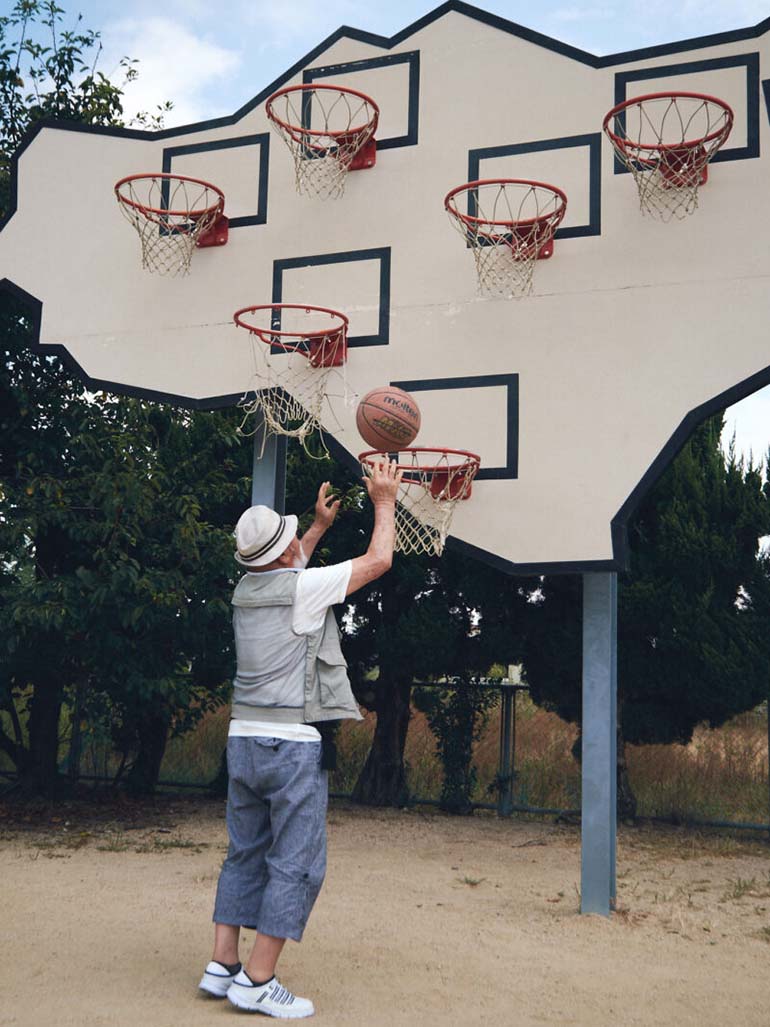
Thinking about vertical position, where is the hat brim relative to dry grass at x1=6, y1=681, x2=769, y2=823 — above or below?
above

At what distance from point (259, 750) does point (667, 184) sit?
14.8ft

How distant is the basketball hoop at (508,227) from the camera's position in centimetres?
710

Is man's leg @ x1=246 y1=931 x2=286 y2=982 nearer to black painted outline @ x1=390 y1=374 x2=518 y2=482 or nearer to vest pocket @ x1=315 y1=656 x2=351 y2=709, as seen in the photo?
vest pocket @ x1=315 y1=656 x2=351 y2=709

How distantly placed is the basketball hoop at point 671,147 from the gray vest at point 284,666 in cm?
385

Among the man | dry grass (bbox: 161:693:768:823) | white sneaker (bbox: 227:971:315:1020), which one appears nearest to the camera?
white sneaker (bbox: 227:971:315:1020)

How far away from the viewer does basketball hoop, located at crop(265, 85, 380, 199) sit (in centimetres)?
770

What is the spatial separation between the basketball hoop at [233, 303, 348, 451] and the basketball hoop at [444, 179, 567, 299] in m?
1.01

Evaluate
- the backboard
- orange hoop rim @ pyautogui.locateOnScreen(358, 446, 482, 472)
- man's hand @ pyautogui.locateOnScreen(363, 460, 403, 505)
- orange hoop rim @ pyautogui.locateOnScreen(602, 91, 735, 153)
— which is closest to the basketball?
orange hoop rim @ pyautogui.locateOnScreen(358, 446, 482, 472)

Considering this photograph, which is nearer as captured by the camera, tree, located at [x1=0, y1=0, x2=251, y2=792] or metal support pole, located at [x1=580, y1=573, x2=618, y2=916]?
metal support pole, located at [x1=580, y1=573, x2=618, y2=916]

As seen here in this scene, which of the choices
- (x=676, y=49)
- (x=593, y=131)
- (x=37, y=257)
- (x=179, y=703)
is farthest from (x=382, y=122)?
(x=179, y=703)

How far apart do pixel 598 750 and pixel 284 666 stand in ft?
9.84

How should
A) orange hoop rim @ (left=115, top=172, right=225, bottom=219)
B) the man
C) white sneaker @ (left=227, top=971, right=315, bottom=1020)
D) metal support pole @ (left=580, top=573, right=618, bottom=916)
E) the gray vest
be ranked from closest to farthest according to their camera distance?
white sneaker @ (left=227, top=971, right=315, bottom=1020) < the man < the gray vest < metal support pole @ (left=580, top=573, right=618, bottom=916) < orange hoop rim @ (left=115, top=172, right=225, bottom=219)

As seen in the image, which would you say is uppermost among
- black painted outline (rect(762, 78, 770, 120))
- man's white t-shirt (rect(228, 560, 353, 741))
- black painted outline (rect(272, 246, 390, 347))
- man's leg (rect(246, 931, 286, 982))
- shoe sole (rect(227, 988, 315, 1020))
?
black painted outline (rect(762, 78, 770, 120))

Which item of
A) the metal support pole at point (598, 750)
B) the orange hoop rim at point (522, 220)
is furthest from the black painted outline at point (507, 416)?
the orange hoop rim at point (522, 220)
